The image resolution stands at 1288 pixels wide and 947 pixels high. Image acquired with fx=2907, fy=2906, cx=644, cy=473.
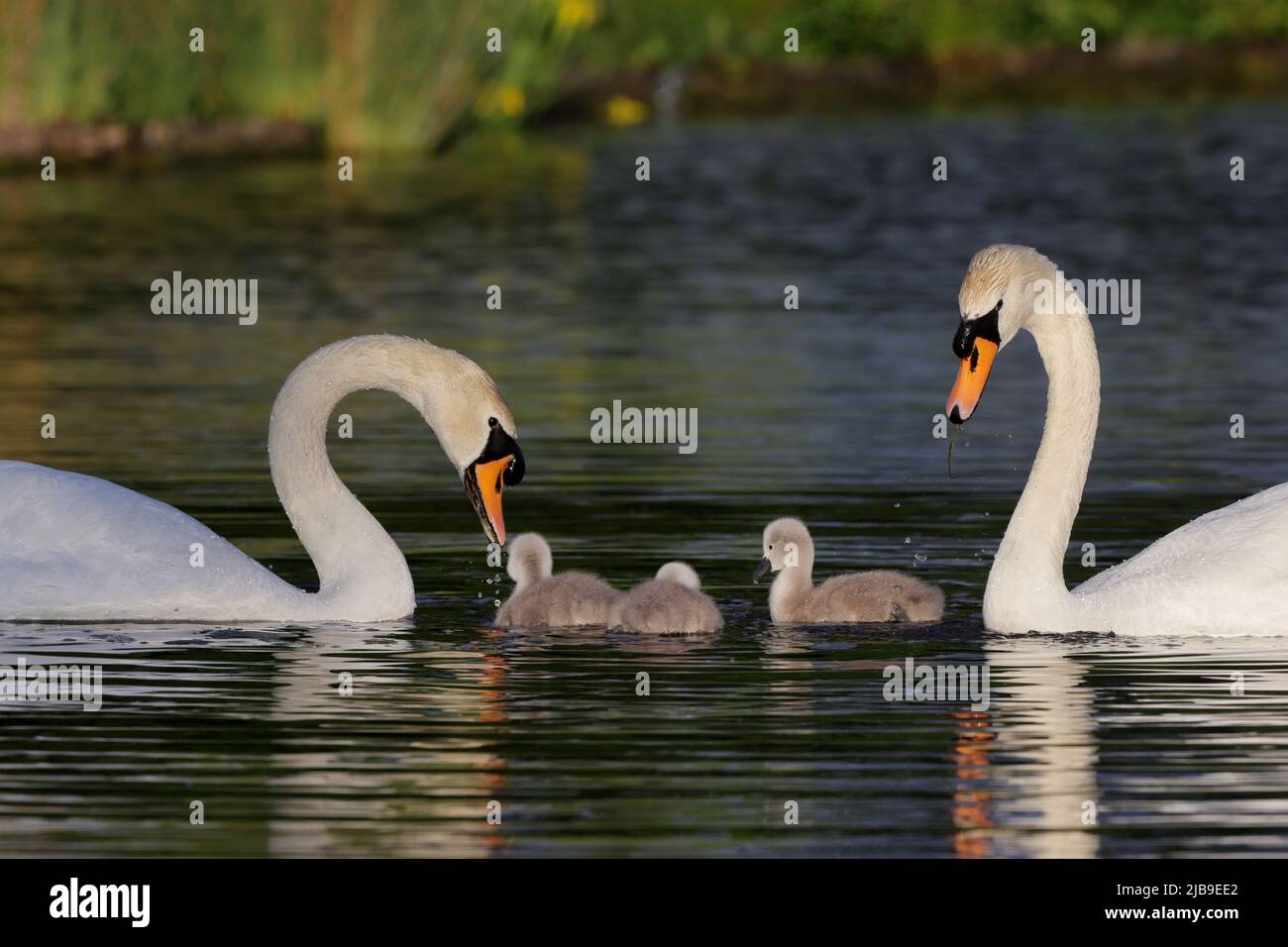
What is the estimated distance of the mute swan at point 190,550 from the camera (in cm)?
1088

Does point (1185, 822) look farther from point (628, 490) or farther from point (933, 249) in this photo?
point (933, 249)

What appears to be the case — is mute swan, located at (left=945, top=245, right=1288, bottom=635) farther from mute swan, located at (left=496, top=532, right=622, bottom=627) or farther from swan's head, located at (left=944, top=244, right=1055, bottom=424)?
mute swan, located at (left=496, top=532, right=622, bottom=627)

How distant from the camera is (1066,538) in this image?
10781 millimetres

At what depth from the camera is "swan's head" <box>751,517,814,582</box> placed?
36.2 ft

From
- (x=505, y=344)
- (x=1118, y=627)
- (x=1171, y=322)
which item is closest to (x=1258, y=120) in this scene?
(x=1171, y=322)

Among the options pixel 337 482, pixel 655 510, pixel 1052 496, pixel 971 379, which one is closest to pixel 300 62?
pixel 655 510

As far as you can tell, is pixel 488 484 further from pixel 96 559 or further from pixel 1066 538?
pixel 1066 538

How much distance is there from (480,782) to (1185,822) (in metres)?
2.01

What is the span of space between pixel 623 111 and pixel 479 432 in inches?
1321

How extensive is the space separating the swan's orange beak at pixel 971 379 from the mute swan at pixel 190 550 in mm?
1661

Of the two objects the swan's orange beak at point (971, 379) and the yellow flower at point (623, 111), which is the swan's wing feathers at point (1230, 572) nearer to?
the swan's orange beak at point (971, 379)

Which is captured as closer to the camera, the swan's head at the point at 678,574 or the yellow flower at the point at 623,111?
the swan's head at the point at 678,574

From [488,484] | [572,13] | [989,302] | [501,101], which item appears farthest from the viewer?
[501,101]

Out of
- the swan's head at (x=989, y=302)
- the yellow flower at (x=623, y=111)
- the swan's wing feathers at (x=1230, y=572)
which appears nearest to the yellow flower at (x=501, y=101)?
the yellow flower at (x=623, y=111)
